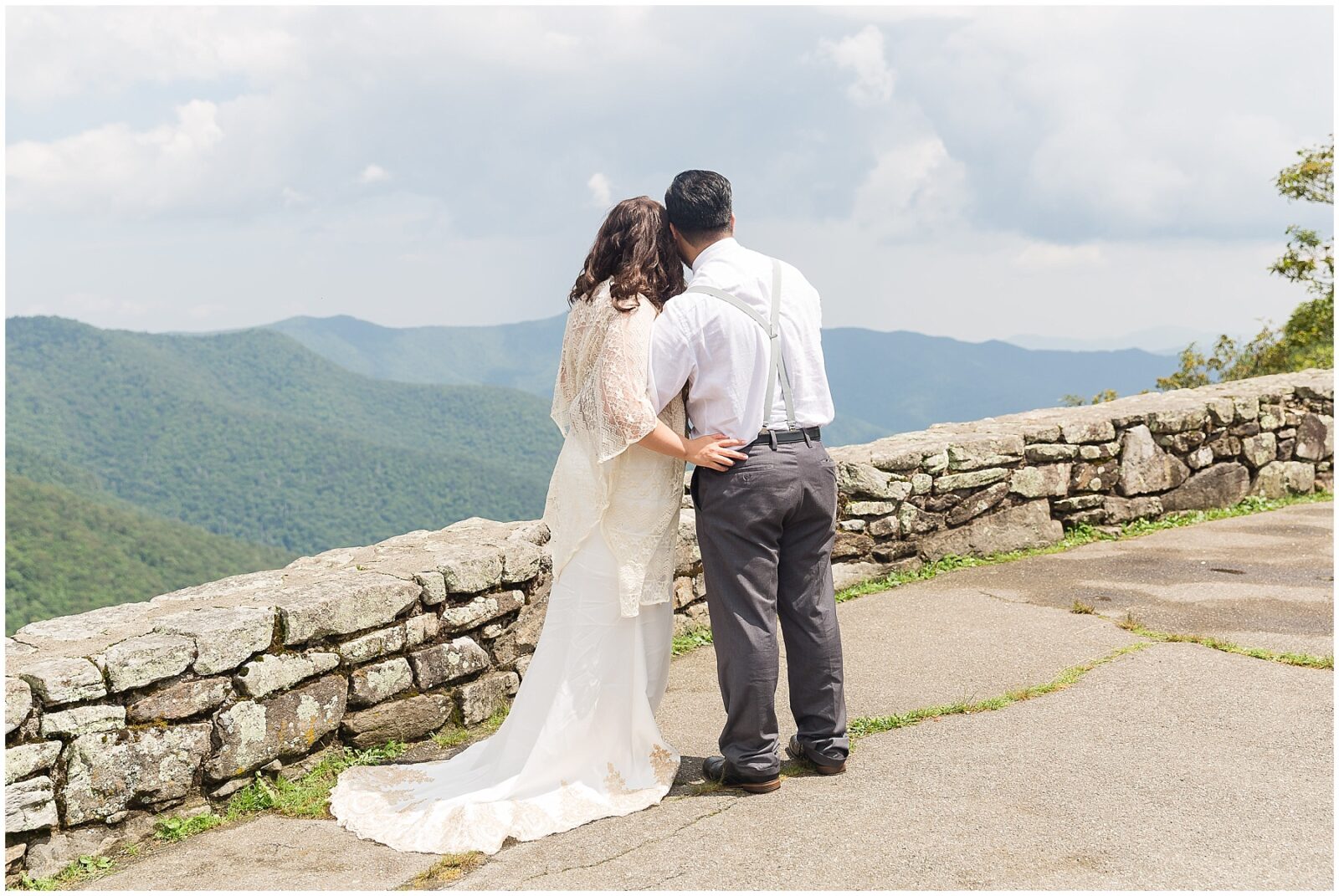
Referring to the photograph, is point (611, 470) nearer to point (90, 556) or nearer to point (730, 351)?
point (730, 351)

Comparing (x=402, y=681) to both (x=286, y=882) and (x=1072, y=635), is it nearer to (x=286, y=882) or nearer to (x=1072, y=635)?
(x=286, y=882)

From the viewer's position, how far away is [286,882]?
302 cm

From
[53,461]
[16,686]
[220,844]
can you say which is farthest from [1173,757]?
[53,461]

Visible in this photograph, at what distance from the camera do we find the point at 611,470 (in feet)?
11.3

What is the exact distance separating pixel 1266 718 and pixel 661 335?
→ 246cm

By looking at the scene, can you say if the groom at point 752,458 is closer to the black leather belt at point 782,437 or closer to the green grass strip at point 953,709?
the black leather belt at point 782,437

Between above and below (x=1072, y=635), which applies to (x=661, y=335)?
above

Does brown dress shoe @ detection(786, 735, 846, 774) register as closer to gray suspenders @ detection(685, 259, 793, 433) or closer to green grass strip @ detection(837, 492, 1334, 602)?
gray suspenders @ detection(685, 259, 793, 433)

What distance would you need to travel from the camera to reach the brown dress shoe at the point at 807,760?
136 inches

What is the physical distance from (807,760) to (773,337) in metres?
1.37

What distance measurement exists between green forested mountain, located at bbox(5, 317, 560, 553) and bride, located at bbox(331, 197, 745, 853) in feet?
198

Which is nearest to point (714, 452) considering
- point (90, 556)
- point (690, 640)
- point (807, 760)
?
point (807, 760)

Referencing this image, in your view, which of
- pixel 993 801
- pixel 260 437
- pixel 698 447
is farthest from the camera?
pixel 260 437

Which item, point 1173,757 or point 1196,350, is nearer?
point 1173,757
